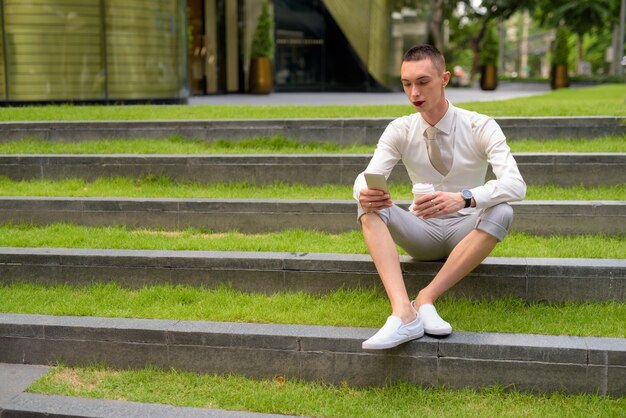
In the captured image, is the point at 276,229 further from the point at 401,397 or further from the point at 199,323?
the point at 401,397

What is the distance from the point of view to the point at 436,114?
4.39 m

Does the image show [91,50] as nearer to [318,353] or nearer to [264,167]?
[264,167]

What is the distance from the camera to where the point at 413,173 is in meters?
4.63

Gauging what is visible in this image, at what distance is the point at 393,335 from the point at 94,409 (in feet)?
5.47

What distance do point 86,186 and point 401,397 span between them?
422cm

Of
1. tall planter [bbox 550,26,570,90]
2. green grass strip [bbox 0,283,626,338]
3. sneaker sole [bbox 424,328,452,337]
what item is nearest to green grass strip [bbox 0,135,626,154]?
green grass strip [bbox 0,283,626,338]

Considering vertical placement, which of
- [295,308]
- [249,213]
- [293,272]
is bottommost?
[295,308]

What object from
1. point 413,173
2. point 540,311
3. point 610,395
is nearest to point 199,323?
point 413,173

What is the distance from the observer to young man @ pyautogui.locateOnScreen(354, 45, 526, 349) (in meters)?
4.07

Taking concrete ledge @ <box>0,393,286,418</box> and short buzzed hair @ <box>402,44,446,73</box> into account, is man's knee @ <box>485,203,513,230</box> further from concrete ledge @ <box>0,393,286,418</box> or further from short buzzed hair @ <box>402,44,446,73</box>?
concrete ledge @ <box>0,393,286,418</box>

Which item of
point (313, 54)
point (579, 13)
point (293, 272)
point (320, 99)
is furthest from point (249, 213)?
point (579, 13)

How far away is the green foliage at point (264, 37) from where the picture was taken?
1958 cm

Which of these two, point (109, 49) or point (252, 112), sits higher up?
point (109, 49)

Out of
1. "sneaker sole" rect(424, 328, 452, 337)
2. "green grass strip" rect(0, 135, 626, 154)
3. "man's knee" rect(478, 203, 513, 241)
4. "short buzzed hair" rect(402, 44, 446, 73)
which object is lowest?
"sneaker sole" rect(424, 328, 452, 337)
